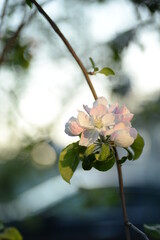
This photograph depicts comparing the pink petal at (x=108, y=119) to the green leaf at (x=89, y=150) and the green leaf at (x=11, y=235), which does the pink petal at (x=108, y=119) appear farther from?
the green leaf at (x=11, y=235)

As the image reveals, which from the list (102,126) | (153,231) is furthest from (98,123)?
(153,231)

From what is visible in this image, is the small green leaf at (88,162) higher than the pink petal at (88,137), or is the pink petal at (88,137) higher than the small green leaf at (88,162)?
the pink petal at (88,137)

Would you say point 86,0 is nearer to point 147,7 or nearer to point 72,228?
point 147,7

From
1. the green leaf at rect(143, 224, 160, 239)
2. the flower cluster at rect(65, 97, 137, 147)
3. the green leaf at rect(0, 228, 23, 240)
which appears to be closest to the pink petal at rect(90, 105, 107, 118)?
the flower cluster at rect(65, 97, 137, 147)

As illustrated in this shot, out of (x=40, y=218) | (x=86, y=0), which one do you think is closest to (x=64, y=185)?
(x=40, y=218)

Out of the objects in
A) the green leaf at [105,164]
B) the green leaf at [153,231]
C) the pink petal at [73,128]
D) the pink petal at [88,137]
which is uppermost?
the pink petal at [73,128]

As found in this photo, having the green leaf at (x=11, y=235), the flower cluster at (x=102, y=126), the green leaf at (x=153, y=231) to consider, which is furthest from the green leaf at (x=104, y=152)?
the green leaf at (x=11, y=235)
